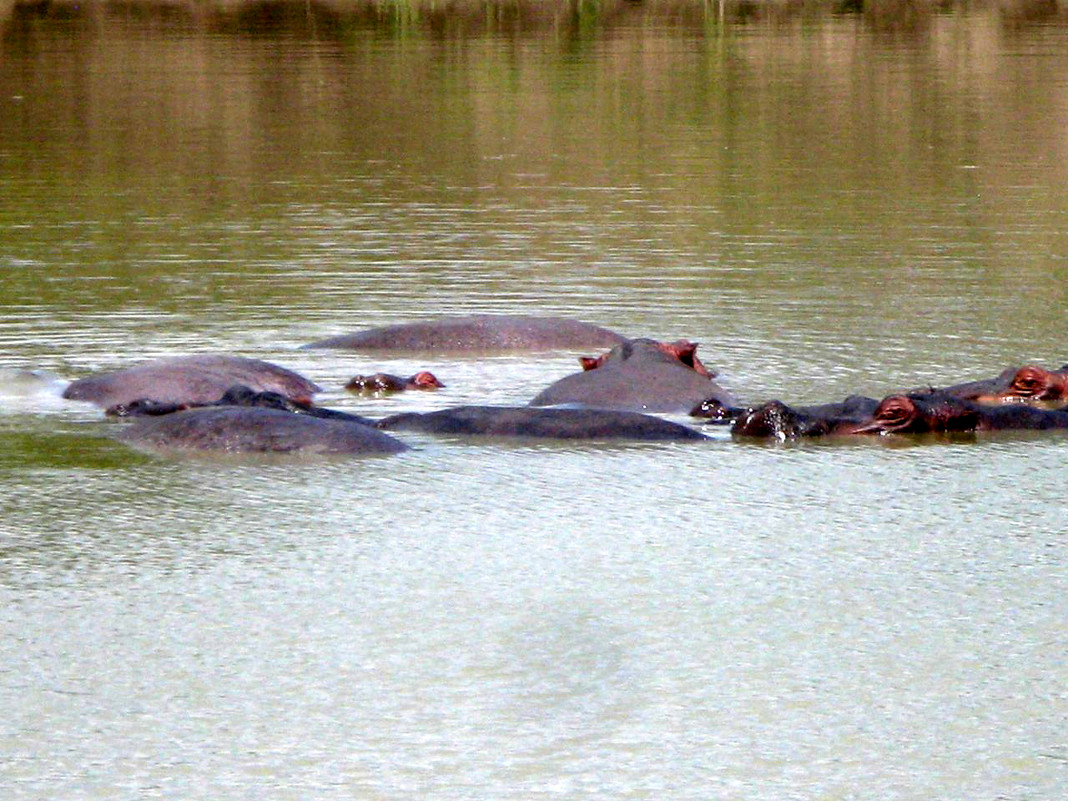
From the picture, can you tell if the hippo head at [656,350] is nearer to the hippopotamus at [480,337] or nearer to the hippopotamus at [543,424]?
the hippopotamus at [543,424]

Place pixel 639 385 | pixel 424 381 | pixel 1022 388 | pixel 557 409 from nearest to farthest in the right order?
pixel 557 409, pixel 1022 388, pixel 639 385, pixel 424 381

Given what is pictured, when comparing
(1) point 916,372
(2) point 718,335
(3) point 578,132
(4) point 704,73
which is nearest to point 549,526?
(1) point 916,372

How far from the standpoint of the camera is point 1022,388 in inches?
337

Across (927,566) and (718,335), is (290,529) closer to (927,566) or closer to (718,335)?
(927,566)

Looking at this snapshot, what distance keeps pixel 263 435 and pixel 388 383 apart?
124 cm

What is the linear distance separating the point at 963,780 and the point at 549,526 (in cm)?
234

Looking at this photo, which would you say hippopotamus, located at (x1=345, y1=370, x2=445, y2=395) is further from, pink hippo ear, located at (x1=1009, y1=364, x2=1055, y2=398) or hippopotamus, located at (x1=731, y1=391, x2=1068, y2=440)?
pink hippo ear, located at (x1=1009, y1=364, x2=1055, y2=398)

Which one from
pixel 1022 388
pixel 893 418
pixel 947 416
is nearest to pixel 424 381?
pixel 893 418

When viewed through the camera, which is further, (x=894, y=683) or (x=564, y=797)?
(x=894, y=683)

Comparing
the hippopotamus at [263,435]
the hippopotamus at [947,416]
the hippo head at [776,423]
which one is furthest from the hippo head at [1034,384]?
the hippopotamus at [263,435]

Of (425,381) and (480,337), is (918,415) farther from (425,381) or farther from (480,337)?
(480,337)

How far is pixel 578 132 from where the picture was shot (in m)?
21.8

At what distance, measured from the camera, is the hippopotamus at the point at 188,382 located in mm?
8719

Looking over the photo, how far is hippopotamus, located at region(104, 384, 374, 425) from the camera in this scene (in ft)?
A: 27.0
